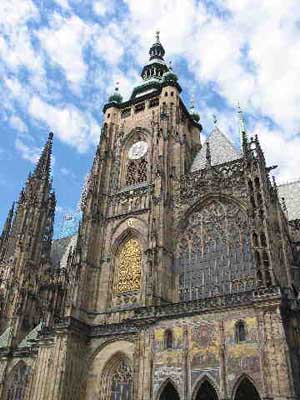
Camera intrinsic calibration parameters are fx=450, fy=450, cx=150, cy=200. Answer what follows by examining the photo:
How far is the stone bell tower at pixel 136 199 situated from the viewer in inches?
1057

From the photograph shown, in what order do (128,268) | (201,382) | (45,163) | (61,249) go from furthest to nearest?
(45,163)
(61,249)
(128,268)
(201,382)

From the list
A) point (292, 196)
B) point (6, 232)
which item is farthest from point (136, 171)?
point (6, 232)

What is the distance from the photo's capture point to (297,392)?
59.4 feet

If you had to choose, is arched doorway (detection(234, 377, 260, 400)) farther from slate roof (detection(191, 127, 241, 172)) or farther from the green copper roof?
the green copper roof

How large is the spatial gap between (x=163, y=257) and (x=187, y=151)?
9769 mm

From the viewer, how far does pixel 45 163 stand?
152 ft

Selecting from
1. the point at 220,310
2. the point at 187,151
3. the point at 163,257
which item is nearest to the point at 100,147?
the point at 187,151

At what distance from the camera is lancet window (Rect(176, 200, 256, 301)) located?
24.3 m

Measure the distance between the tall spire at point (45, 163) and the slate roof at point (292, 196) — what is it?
23.0 m

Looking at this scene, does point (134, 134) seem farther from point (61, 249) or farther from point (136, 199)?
point (61, 249)

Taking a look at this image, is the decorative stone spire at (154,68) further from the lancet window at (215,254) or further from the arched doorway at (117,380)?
the arched doorway at (117,380)

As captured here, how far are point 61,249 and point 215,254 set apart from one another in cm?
2307

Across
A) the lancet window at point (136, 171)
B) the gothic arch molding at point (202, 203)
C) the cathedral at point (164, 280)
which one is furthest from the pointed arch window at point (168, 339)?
the lancet window at point (136, 171)

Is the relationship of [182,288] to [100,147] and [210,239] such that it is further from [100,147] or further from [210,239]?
[100,147]
